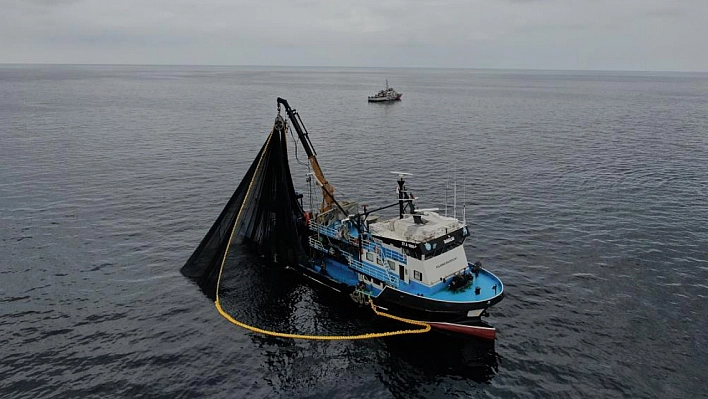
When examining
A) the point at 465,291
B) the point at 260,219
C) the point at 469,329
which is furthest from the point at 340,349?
the point at 260,219

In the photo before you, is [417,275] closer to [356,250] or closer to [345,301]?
[356,250]

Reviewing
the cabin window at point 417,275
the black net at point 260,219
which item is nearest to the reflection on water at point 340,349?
the black net at point 260,219

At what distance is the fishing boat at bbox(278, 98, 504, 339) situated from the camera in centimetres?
3634

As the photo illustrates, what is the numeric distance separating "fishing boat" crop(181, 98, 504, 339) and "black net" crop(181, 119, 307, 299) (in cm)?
9

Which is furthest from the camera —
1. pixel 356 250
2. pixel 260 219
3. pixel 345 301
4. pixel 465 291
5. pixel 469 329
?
pixel 260 219

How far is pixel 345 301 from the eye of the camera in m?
A: 41.8

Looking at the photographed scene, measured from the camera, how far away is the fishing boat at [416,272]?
36.3m

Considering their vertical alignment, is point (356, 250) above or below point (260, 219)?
below

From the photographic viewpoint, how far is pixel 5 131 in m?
119

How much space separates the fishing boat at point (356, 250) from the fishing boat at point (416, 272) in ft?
0.26

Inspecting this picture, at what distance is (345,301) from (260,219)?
1124 cm

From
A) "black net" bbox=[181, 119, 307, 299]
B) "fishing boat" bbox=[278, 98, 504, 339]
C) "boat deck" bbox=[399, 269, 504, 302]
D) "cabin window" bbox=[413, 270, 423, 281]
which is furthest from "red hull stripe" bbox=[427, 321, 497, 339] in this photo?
"black net" bbox=[181, 119, 307, 299]

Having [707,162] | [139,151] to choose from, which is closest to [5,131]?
[139,151]

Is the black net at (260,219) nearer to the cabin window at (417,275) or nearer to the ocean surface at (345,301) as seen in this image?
the ocean surface at (345,301)
